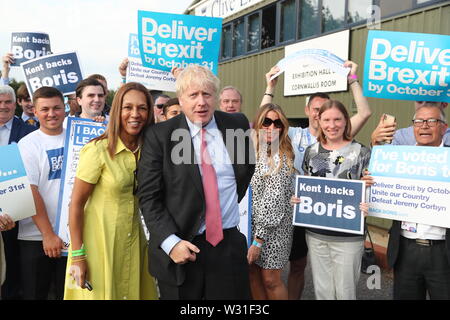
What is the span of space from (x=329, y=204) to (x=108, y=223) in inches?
66.6

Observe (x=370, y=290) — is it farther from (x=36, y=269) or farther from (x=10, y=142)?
(x=10, y=142)

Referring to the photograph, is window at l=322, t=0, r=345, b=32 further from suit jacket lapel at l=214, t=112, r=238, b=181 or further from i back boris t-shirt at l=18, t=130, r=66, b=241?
i back boris t-shirt at l=18, t=130, r=66, b=241

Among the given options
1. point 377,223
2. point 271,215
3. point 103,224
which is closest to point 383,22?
point 377,223

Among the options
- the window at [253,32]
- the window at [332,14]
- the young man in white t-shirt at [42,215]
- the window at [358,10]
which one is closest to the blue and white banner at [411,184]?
the young man in white t-shirt at [42,215]

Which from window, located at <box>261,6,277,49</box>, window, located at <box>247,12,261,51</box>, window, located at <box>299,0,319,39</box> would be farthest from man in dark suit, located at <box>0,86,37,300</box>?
window, located at <box>247,12,261,51</box>

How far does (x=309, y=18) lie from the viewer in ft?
30.0

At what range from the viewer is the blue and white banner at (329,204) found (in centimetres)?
307

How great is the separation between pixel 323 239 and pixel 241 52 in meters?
10.2

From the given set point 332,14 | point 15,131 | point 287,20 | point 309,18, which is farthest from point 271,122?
point 287,20

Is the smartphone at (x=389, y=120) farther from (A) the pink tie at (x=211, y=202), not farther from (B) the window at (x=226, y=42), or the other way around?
(B) the window at (x=226, y=42)

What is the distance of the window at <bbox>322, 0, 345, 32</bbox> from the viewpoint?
8.10 m

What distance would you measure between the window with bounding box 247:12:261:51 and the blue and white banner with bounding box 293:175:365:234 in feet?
29.2

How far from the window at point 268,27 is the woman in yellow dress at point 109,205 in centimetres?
878
